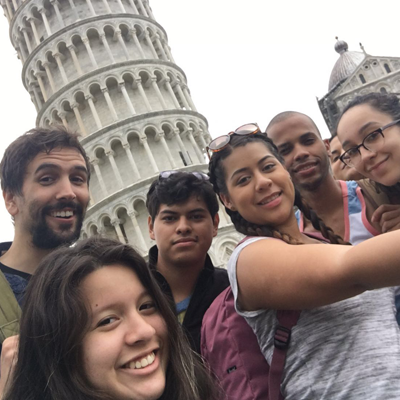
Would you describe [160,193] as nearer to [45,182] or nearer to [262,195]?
[45,182]

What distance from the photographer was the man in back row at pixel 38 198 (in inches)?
118

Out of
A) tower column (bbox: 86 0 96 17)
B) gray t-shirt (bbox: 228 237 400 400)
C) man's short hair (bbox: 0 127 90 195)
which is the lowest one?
gray t-shirt (bbox: 228 237 400 400)

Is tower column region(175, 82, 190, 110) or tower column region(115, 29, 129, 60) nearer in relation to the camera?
tower column region(115, 29, 129, 60)

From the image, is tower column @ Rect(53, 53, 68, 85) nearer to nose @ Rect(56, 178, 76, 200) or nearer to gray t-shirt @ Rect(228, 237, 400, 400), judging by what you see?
nose @ Rect(56, 178, 76, 200)

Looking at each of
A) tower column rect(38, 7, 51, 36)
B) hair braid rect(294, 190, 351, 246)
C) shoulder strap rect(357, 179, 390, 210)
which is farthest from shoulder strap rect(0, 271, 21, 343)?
tower column rect(38, 7, 51, 36)

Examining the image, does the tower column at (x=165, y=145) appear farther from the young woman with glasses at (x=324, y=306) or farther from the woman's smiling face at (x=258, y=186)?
the young woman with glasses at (x=324, y=306)

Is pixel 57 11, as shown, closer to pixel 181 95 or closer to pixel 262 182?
pixel 181 95

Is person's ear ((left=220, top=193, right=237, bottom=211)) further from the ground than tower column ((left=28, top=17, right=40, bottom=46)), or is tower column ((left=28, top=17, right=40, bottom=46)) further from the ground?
tower column ((left=28, top=17, right=40, bottom=46))

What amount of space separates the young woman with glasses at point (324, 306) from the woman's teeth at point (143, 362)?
48 centimetres

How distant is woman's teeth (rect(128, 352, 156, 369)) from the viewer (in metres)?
1.78

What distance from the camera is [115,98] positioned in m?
25.9

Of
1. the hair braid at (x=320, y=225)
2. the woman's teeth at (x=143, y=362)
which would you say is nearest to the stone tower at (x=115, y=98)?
the hair braid at (x=320, y=225)

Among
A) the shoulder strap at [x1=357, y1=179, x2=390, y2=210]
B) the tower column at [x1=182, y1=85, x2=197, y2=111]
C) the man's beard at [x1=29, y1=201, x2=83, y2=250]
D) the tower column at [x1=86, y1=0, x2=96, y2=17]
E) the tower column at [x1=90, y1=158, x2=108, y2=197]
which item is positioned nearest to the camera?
the shoulder strap at [x1=357, y1=179, x2=390, y2=210]

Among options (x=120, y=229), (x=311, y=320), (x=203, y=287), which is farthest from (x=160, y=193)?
(x=120, y=229)
